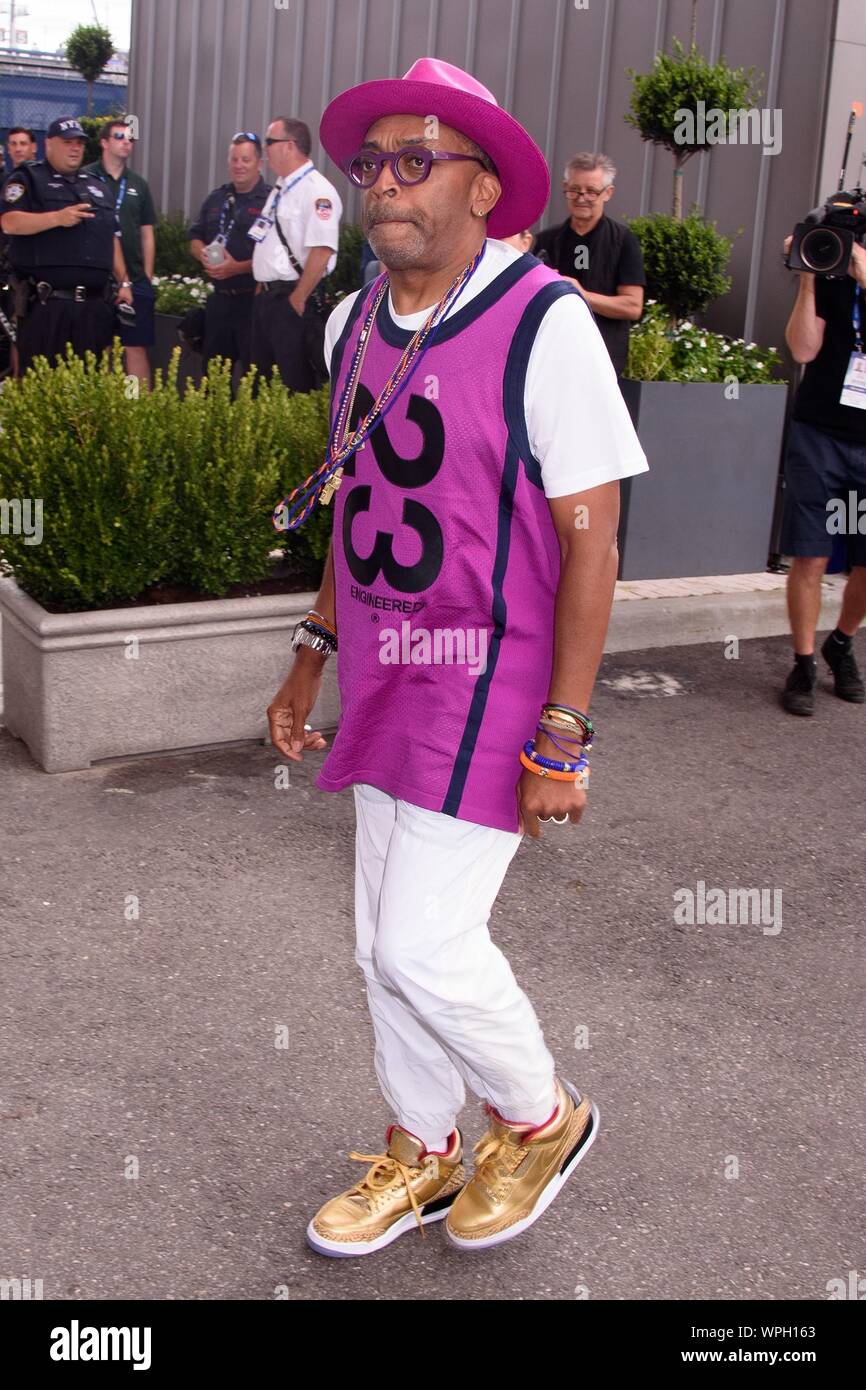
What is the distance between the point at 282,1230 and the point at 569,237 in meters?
6.77

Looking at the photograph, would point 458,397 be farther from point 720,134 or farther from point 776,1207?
point 720,134

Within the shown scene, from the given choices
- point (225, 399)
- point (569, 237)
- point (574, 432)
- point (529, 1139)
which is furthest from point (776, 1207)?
point (569, 237)

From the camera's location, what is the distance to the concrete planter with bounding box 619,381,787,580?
8.68 meters

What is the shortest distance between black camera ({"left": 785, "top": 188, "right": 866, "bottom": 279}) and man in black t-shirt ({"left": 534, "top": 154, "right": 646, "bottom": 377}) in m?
1.92

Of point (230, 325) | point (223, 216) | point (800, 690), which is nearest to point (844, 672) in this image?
point (800, 690)

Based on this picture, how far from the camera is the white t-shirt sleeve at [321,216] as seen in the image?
968 centimetres

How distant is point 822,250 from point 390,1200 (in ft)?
16.1

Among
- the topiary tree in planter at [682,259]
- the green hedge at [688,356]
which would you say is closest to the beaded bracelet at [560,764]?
the green hedge at [688,356]

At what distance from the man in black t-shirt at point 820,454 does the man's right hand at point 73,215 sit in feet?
15.5

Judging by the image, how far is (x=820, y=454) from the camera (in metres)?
6.96

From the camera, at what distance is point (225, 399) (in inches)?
244

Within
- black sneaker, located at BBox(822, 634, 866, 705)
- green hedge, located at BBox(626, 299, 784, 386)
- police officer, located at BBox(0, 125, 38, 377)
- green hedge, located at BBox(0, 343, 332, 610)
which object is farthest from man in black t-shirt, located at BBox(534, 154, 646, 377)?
police officer, located at BBox(0, 125, 38, 377)

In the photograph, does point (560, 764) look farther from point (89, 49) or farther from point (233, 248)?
point (89, 49)

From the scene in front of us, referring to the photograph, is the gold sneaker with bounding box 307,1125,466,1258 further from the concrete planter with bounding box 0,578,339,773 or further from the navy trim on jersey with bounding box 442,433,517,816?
the concrete planter with bounding box 0,578,339,773
